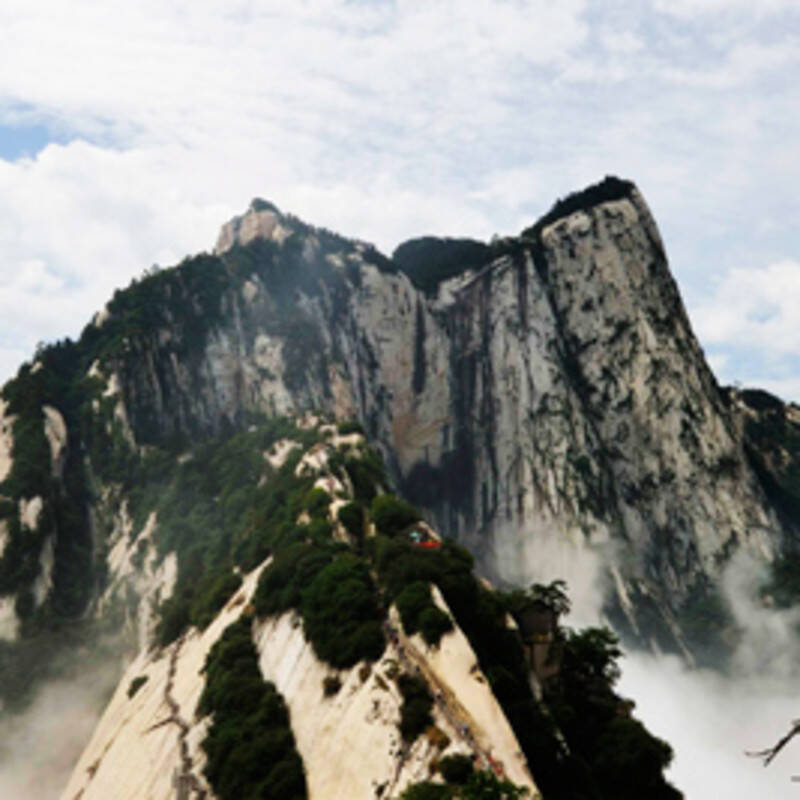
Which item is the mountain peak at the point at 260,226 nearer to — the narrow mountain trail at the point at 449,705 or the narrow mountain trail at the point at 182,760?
the narrow mountain trail at the point at 182,760

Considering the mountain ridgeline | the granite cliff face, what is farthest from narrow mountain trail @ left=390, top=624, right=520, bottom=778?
the granite cliff face

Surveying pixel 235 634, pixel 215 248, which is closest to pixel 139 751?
pixel 235 634

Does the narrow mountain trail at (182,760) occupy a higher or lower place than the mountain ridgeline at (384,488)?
lower

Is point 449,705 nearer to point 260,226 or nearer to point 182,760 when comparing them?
point 182,760

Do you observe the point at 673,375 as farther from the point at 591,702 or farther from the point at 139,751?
the point at 139,751

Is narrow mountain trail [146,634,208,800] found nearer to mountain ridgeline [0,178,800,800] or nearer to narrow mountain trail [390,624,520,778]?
mountain ridgeline [0,178,800,800]

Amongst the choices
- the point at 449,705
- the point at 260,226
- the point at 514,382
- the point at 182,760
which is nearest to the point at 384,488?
the point at 182,760

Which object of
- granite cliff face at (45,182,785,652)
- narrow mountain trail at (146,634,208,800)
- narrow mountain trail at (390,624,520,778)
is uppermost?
granite cliff face at (45,182,785,652)

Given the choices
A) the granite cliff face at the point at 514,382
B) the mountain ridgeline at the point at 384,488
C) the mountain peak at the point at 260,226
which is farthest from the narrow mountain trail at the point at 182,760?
the mountain peak at the point at 260,226
